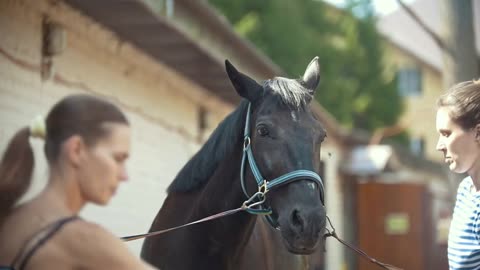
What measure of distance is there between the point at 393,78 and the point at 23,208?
30299 millimetres

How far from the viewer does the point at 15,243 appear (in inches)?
91.8

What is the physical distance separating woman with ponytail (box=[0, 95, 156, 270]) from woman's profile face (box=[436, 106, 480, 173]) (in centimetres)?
163

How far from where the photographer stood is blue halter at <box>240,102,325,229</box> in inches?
150

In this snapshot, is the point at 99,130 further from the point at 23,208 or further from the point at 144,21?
the point at 144,21

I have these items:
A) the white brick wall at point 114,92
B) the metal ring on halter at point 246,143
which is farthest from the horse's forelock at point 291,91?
the white brick wall at point 114,92

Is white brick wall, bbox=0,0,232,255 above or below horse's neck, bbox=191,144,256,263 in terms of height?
above

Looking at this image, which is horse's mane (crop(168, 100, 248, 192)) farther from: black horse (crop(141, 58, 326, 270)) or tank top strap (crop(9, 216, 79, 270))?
tank top strap (crop(9, 216, 79, 270))

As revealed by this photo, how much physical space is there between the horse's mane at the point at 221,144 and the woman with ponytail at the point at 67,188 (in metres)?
1.68

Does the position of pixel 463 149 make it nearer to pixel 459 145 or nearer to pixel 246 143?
pixel 459 145

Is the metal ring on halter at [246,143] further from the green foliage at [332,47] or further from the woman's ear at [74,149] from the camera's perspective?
the green foliage at [332,47]

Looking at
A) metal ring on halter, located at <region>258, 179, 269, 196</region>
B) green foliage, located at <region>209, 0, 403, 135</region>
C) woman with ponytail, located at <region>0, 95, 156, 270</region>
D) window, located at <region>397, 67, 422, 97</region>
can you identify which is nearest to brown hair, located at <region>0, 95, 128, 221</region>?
woman with ponytail, located at <region>0, 95, 156, 270</region>

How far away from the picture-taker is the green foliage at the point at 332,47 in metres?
20.6

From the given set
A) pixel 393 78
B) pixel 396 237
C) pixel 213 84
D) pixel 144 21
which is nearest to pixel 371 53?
pixel 393 78

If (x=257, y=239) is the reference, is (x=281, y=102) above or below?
above
